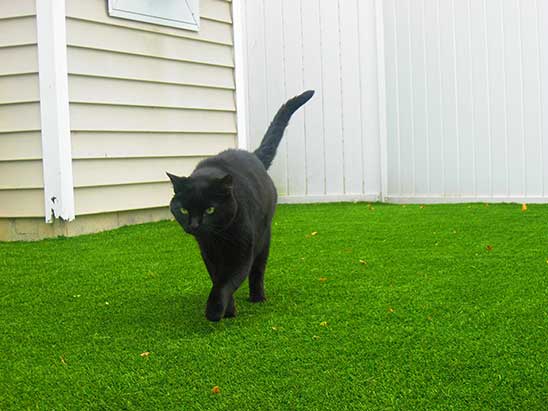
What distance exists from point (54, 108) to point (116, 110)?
69 centimetres

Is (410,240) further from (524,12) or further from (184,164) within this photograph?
(524,12)

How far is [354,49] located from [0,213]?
4.03m

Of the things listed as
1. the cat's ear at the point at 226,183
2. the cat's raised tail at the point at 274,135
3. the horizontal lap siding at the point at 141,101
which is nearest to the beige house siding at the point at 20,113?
the horizontal lap siding at the point at 141,101

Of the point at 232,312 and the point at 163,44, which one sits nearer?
the point at 232,312

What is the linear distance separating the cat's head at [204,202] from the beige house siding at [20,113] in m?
2.94

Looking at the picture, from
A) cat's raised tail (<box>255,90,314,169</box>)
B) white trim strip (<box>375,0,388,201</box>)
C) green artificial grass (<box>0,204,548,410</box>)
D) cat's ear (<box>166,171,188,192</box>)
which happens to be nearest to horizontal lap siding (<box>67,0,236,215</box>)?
green artificial grass (<box>0,204,548,410</box>)

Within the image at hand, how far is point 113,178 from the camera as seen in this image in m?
6.21

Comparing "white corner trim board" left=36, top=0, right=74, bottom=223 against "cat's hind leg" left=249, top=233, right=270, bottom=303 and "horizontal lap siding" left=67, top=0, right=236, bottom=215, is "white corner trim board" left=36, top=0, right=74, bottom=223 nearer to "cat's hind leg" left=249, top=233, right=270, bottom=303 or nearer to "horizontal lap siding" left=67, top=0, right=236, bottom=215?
"horizontal lap siding" left=67, top=0, right=236, bottom=215

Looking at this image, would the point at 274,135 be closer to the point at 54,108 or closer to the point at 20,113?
the point at 54,108

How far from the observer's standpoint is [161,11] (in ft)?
21.8

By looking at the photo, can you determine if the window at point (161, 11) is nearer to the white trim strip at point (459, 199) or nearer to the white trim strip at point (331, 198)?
the white trim strip at point (331, 198)

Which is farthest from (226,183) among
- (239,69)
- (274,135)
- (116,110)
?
(239,69)

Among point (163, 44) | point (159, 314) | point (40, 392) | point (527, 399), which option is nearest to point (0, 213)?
point (163, 44)

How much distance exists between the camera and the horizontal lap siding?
234 inches
